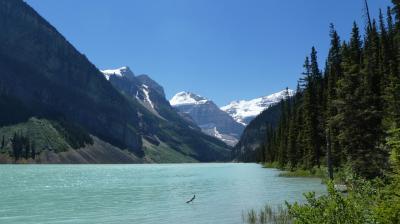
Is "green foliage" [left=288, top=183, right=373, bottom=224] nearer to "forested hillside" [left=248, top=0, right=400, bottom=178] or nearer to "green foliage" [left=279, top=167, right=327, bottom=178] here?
"forested hillside" [left=248, top=0, right=400, bottom=178]

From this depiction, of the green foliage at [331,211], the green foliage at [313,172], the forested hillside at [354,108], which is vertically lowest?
the green foliage at [331,211]

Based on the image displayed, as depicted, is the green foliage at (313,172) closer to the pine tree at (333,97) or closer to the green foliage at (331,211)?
the pine tree at (333,97)

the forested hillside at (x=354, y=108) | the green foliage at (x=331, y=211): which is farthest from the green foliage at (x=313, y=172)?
the green foliage at (x=331, y=211)

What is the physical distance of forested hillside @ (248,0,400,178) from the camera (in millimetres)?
43562

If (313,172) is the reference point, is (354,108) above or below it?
above

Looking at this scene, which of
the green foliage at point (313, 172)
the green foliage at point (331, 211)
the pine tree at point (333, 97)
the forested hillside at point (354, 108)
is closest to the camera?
the green foliage at point (331, 211)

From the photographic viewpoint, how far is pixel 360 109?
1777 inches

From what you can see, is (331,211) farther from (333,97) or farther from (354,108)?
(333,97)

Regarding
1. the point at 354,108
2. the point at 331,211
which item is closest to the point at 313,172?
the point at 354,108

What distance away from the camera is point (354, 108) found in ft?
148

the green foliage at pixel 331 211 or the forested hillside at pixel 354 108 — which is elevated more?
the forested hillside at pixel 354 108

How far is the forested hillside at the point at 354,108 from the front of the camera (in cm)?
4356

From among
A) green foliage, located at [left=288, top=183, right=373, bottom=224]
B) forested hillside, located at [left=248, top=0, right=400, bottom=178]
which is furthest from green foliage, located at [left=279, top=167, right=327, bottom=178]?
green foliage, located at [left=288, top=183, right=373, bottom=224]

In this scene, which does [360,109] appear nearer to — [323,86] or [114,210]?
[114,210]
